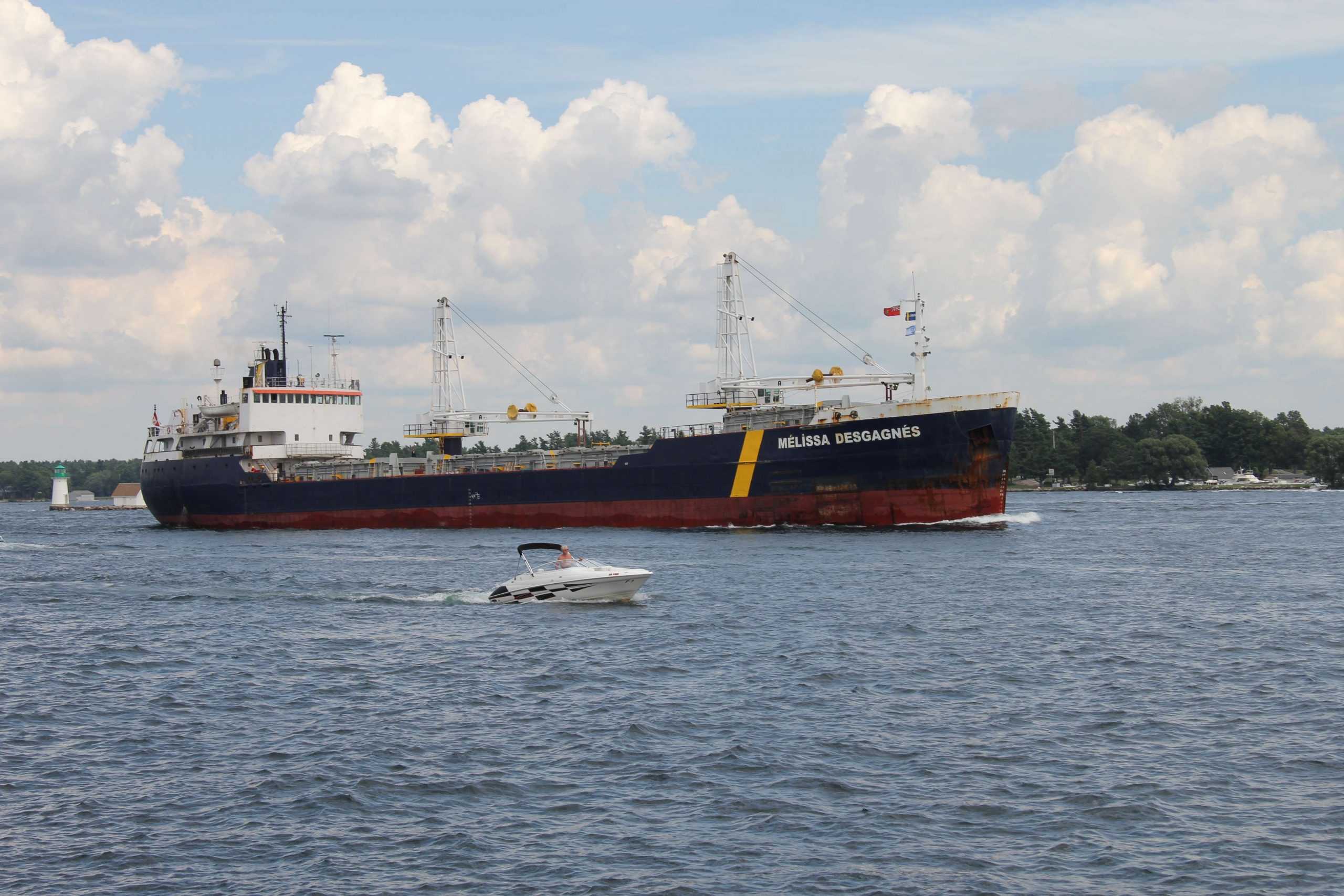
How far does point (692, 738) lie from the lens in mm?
19797

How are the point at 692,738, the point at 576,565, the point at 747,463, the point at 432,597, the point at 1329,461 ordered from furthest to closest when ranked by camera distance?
the point at 1329,461, the point at 747,463, the point at 432,597, the point at 576,565, the point at 692,738

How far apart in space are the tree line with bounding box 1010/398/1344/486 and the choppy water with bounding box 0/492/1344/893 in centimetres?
12622

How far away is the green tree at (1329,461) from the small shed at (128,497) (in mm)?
163450

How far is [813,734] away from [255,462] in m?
65.4

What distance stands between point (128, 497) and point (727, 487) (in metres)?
148

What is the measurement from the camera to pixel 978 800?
1628cm

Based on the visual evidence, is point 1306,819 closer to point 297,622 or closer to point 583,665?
point 583,665

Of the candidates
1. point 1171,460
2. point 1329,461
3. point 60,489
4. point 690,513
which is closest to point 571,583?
point 690,513

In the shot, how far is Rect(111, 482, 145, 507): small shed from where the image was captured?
571 feet

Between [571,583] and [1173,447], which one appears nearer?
[571,583]

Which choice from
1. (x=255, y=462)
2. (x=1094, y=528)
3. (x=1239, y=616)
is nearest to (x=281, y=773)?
(x=1239, y=616)

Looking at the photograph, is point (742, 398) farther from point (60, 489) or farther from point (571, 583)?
point (60, 489)

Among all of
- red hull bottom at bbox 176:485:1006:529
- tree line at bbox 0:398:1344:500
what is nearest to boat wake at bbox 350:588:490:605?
red hull bottom at bbox 176:485:1006:529

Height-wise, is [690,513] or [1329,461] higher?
[1329,461]
